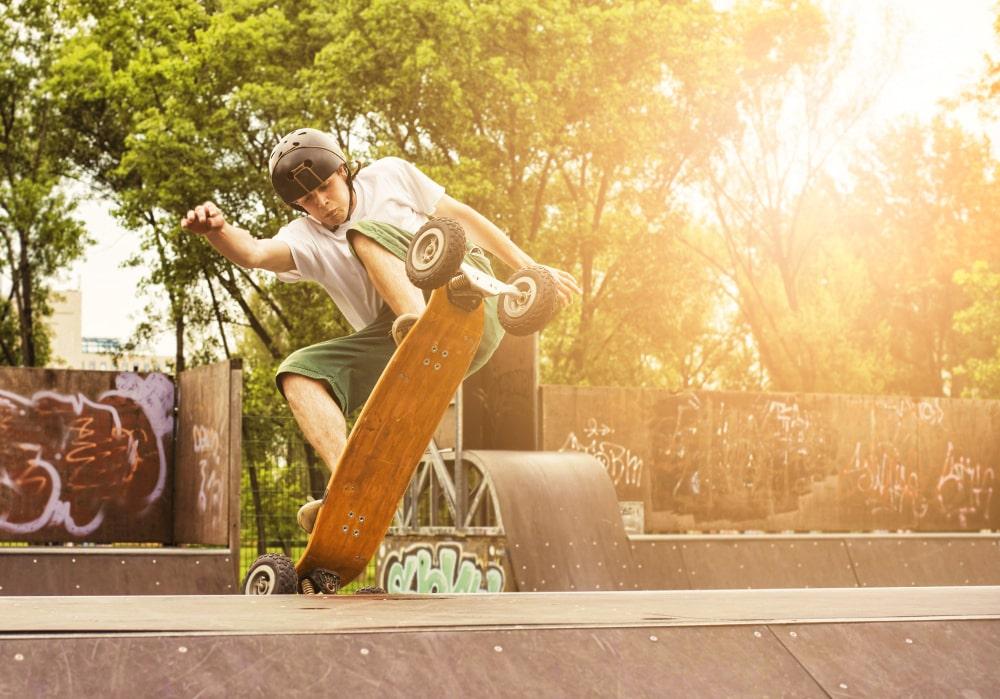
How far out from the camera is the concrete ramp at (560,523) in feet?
26.3

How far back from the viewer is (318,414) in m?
4.51

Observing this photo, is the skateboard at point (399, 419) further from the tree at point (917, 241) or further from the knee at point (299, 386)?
the tree at point (917, 241)

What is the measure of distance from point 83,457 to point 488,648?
10.1 meters

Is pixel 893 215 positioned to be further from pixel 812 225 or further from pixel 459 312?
pixel 459 312

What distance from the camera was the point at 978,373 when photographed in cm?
2597

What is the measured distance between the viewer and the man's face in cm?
463

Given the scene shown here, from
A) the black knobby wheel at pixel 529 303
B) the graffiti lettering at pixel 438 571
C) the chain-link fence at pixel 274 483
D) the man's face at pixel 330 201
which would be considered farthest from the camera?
the chain-link fence at pixel 274 483

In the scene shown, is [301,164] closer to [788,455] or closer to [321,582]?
[321,582]

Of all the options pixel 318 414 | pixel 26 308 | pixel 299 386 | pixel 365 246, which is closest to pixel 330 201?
pixel 365 246

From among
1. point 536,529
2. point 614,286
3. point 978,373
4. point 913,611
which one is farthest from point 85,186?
point 913,611

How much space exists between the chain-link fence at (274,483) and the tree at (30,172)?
16264mm

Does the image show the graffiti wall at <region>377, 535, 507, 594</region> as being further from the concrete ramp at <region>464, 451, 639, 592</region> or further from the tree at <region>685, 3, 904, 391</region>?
the tree at <region>685, 3, 904, 391</region>

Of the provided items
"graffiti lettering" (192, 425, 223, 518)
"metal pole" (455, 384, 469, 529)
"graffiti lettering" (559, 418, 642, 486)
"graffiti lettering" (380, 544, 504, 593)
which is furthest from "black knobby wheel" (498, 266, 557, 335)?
"graffiti lettering" (559, 418, 642, 486)

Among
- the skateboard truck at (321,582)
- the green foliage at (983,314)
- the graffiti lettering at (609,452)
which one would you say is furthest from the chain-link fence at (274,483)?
the green foliage at (983,314)
